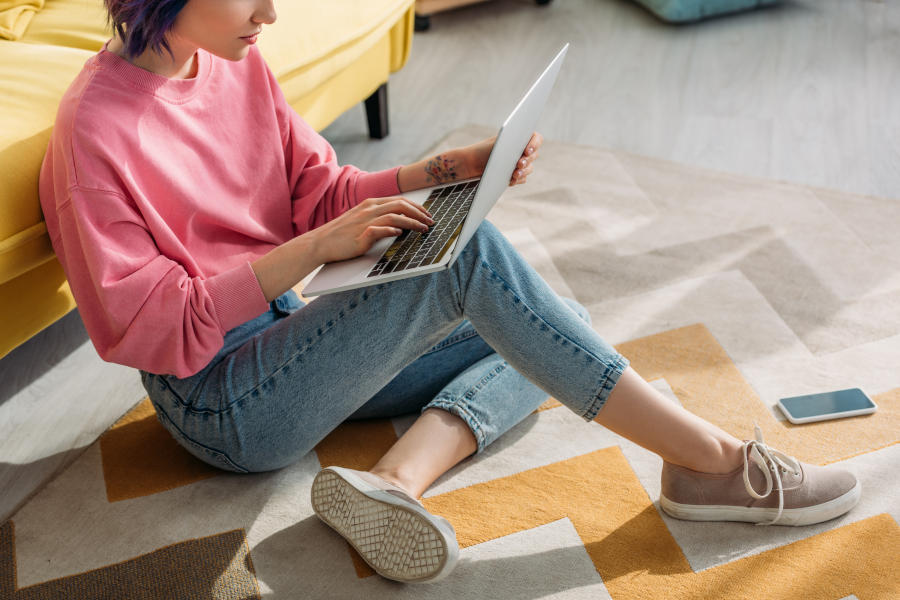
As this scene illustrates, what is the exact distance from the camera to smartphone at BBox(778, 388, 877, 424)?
1267 mm

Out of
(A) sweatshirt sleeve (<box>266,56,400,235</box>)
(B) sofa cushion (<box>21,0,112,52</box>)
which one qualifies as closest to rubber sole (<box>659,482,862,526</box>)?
(A) sweatshirt sleeve (<box>266,56,400,235</box>)

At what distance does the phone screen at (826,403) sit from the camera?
127cm

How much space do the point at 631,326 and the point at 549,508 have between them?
455mm

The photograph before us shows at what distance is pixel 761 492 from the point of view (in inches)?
42.0

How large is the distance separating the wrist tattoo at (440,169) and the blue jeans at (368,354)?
0.60 feet

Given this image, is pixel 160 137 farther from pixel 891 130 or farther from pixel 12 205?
pixel 891 130

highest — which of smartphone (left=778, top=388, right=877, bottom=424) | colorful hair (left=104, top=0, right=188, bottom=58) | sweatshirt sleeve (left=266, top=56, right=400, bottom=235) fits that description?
colorful hair (left=104, top=0, right=188, bottom=58)

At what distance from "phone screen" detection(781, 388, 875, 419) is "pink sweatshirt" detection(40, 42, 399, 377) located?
83 centimetres

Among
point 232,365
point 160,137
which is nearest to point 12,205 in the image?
point 160,137

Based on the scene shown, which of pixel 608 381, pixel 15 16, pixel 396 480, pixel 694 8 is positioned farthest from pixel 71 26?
pixel 694 8

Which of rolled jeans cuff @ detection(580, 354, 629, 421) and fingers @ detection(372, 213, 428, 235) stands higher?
fingers @ detection(372, 213, 428, 235)

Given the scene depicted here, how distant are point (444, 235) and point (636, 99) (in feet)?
4.99

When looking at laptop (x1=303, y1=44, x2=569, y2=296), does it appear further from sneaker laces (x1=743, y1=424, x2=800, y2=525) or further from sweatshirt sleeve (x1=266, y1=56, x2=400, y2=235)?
sneaker laces (x1=743, y1=424, x2=800, y2=525)

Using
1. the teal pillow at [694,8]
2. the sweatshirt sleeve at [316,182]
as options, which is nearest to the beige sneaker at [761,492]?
the sweatshirt sleeve at [316,182]
